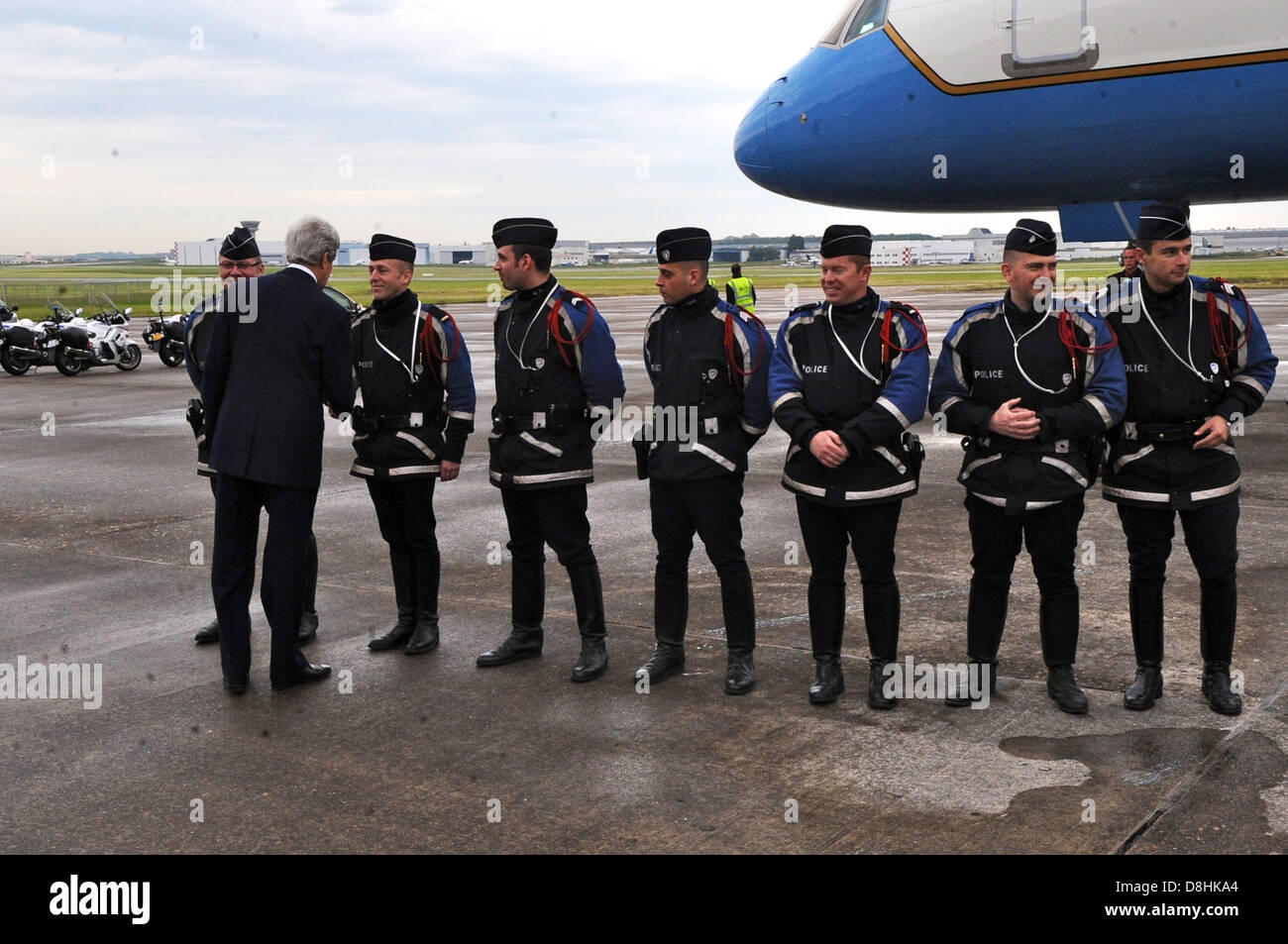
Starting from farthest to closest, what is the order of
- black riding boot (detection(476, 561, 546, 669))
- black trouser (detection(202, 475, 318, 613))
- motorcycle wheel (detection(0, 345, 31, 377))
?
motorcycle wheel (detection(0, 345, 31, 377)), black trouser (detection(202, 475, 318, 613)), black riding boot (detection(476, 561, 546, 669))

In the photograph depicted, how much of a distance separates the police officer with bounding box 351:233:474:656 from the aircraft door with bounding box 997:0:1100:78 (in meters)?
7.11

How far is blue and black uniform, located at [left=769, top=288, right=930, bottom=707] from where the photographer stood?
17.1ft

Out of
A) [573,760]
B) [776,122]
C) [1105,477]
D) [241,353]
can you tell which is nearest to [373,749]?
[573,760]

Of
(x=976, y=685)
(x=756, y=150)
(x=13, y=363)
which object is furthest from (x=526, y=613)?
(x=13, y=363)

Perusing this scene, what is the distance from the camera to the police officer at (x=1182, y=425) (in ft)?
16.6

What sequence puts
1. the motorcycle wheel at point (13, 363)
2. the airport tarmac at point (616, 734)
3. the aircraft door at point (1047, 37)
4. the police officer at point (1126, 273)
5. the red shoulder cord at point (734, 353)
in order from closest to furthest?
the airport tarmac at point (616, 734) < the police officer at point (1126, 273) < the red shoulder cord at point (734, 353) < the aircraft door at point (1047, 37) < the motorcycle wheel at point (13, 363)

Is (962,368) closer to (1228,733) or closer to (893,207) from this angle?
(1228,733)

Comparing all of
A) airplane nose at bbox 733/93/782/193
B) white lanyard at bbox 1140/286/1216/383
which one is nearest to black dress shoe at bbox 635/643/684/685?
white lanyard at bbox 1140/286/1216/383

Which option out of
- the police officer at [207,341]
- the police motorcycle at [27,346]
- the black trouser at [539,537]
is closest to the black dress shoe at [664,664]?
the black trouser at [539,537]

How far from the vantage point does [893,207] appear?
1353 centimetres

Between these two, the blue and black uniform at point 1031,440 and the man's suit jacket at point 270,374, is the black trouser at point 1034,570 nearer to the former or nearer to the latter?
the blue and black uniform at point 1031,440

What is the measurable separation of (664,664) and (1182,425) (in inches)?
91.0

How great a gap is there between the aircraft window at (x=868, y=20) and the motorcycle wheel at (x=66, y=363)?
1443 cm

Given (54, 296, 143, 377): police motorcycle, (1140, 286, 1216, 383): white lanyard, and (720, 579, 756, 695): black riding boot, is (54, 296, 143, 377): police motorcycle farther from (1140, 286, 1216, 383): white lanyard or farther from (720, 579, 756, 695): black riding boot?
(1140, 286, 1216, 383): white lanyard
